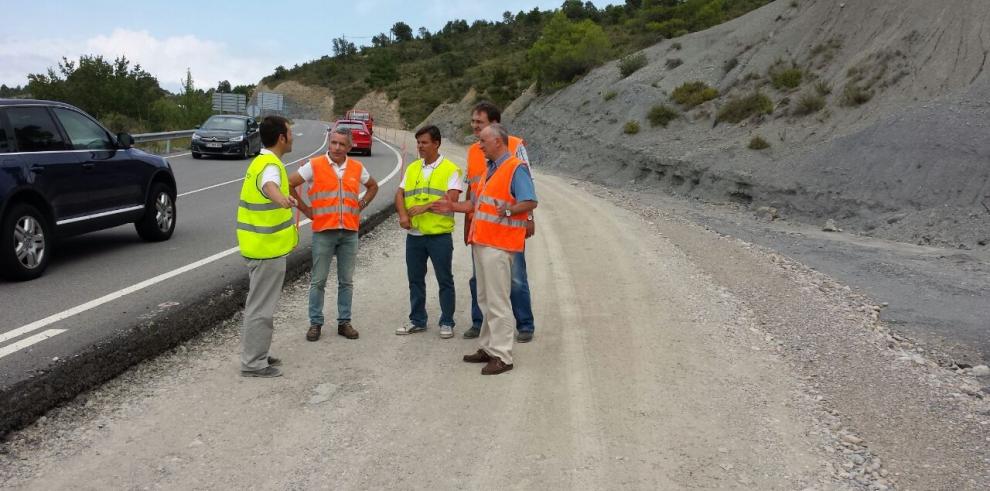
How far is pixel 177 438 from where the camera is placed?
14.7ft

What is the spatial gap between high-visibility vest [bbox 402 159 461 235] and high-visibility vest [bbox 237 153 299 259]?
124 centimetres

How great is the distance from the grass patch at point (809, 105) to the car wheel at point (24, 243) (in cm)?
2019

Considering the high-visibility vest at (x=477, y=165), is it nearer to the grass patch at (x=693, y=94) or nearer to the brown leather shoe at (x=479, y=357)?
the brown leather shoe at (x=479, y=357)

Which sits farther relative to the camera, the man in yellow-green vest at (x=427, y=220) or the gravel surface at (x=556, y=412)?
the man in yellow-green vest at (x=427, y=220)

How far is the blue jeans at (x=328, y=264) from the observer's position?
21.6 ft

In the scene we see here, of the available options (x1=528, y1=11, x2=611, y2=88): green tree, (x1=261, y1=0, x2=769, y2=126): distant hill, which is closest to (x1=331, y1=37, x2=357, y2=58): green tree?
(x1=261, y1=0, x2=769, y2=126): distant hill

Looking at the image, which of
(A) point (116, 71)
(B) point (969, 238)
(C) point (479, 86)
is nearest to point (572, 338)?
(B) point (969, 238)

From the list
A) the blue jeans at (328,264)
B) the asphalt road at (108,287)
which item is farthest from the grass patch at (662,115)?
the blue jeans at (328,264)

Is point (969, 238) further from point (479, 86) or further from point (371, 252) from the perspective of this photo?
point (479, 86)

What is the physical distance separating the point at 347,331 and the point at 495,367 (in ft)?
4.94

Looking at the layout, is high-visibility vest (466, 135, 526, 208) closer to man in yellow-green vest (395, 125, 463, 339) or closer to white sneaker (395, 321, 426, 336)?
man in yellow-green vest (395, 125, 463, 339)

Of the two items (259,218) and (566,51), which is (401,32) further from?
(259,218)

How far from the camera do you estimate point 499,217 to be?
5.88 meters

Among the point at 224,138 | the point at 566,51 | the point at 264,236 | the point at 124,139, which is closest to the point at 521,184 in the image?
the point at 264,236
